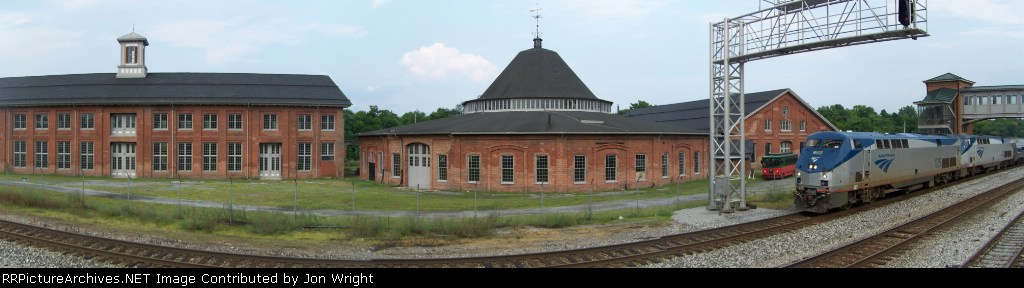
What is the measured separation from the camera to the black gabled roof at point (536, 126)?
36062 millimetres

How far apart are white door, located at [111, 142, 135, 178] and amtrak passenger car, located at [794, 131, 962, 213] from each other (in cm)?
4884

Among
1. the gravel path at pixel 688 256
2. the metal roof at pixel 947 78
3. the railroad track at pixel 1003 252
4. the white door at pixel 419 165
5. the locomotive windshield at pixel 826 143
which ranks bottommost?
the gravel path at pixel 688 256

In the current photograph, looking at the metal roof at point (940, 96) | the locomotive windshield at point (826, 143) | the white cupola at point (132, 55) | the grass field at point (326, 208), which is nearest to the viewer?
the grass field at point (326, 208)

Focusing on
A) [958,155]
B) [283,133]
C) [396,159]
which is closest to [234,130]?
[283,133]

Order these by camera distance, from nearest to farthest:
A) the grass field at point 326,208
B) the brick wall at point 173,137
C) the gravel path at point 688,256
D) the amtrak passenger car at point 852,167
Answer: the gravel path at point 688,256 < the grass field at point 326,208 < the amtrak passenger car at point 852,167 < the brick wall at point 173,137

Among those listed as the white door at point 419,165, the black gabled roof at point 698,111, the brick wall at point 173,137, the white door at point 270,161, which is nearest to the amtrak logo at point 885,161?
the white door at point 419,165

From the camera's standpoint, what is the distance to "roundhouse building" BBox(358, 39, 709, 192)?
35875 mm

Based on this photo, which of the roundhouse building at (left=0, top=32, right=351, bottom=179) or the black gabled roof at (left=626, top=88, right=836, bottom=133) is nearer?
the roundhouse building at (left=0, top=32, right=351, bottom=179)

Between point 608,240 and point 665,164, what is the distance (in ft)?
81.5

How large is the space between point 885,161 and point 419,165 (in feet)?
84.9

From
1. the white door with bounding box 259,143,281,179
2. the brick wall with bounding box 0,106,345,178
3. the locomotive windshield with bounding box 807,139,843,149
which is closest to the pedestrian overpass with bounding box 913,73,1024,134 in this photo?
the locomotive windshield with bounding box 807,139,843,149

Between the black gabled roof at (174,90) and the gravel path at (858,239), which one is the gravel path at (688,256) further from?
the black gabled roof at (174,90)

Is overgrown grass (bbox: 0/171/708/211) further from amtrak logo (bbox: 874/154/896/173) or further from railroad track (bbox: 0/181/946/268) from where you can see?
railroad track (bbox: 0/181/946/268)

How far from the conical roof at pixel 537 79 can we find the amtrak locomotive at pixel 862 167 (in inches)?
924
